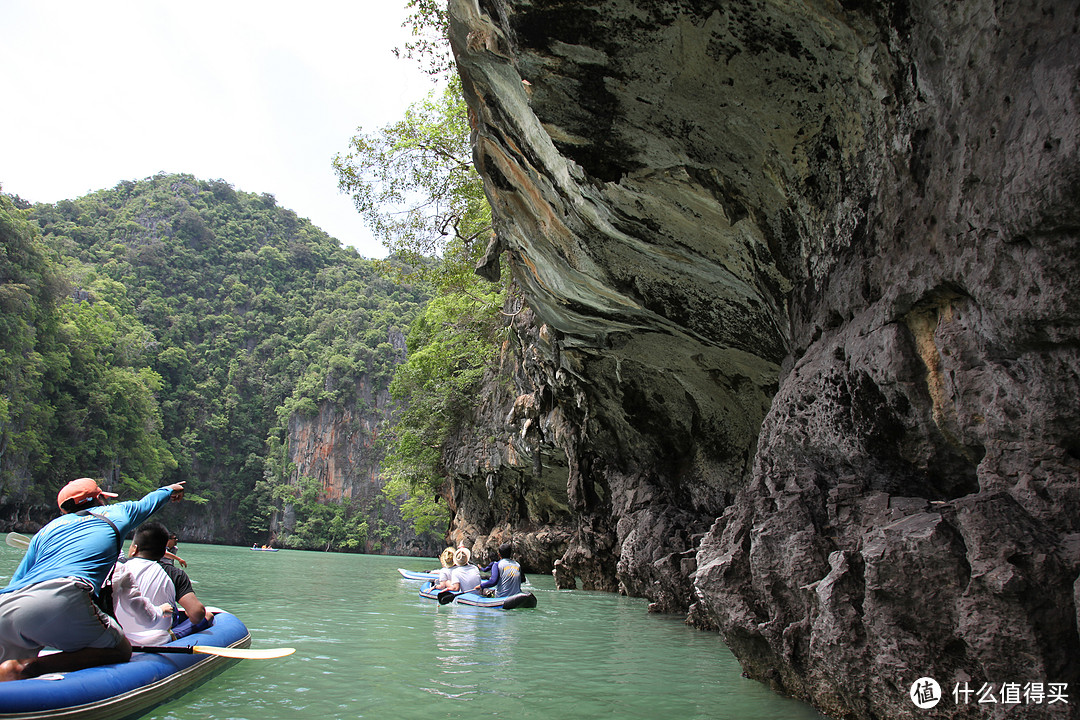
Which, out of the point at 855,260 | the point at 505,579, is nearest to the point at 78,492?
the point at 855,260

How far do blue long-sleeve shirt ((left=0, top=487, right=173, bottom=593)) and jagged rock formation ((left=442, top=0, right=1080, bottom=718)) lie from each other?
3879 millimetres

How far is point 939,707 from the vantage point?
3.05m

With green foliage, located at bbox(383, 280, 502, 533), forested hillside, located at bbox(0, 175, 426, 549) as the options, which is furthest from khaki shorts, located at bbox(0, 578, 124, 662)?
forested hillside, located at bbox(0, 175, 426, 549)

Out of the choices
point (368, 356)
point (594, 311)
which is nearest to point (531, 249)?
point (594, 311)

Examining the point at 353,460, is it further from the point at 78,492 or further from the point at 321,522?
the point at 78,492

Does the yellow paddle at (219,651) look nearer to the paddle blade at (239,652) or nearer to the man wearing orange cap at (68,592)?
the paddle blade at (239,652)

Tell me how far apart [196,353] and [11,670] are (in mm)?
63721

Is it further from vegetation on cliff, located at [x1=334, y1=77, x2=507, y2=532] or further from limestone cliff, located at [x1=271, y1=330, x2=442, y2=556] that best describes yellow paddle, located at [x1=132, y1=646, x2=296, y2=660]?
limestone cliff, located at [x1=271, y1=330, x2=442, y2=556]

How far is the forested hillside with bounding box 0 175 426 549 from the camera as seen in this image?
33969 mm

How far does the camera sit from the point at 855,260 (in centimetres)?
459

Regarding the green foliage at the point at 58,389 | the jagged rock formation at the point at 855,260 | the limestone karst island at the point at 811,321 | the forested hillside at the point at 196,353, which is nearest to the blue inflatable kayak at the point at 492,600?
the limestone karst island at the point at 811,321

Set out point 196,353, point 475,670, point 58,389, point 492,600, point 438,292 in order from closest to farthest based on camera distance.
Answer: point 475,670 < point 492,600 < point 438,292 < point 58,389 < point 196,353
